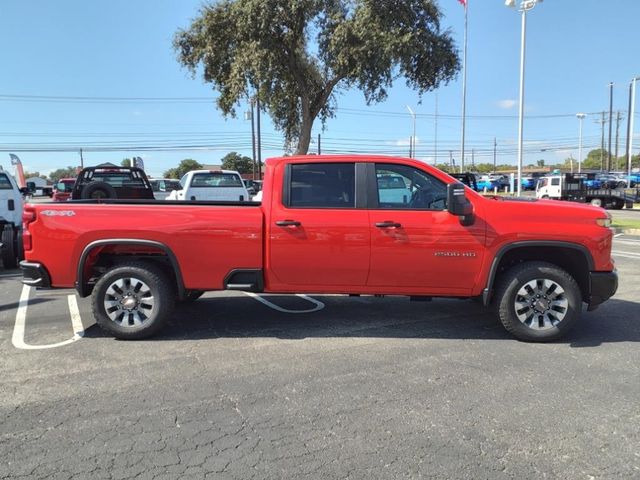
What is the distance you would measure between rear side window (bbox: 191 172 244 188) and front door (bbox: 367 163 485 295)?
32.9 feet

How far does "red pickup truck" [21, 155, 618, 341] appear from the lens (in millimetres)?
5164

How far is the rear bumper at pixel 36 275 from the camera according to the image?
5.33 meters

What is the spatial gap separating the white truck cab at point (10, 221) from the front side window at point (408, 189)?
777 cm

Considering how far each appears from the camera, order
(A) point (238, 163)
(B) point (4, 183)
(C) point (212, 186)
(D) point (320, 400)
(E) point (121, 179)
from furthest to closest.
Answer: (A) point (238, 163) → (C) point (212, 186) → (E) point (121, 179) → (B) point (4, 183) → (D) point (320, 400)

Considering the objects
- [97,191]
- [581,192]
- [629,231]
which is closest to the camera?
[97,191]

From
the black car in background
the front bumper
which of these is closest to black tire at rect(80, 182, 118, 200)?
the black car in background

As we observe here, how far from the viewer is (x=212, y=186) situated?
1467 cm

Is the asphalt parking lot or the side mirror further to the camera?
the side mirror

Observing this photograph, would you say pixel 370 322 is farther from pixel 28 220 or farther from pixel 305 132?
pixel 305 132

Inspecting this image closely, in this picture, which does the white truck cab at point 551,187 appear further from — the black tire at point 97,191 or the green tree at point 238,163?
the green tree at point 238,163

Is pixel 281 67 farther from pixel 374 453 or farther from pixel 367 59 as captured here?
pixel 374 453

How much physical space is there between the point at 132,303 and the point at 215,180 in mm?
9846

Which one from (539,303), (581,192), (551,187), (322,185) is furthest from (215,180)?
(581,192)

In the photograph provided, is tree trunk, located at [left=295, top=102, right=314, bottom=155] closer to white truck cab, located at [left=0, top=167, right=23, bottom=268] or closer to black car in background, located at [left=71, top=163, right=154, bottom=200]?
black car in background, located at [left=71, top=163, right=154, bottom=200]
